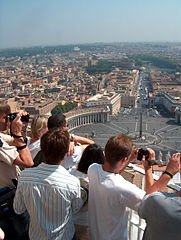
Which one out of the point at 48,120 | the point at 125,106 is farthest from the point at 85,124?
the point at 48,120

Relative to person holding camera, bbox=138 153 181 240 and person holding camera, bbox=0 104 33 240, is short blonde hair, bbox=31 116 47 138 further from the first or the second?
person holding camera, bbox=138 153 181 240

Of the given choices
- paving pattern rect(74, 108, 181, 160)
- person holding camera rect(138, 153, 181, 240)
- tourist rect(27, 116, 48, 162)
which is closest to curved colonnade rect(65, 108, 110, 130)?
paving pattern rect(74, 108, 181, 160)

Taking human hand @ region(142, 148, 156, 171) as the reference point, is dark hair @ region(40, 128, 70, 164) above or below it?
above

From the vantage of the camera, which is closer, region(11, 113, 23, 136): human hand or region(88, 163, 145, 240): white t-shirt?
region(88, 163, 145, 240): white t-shirt

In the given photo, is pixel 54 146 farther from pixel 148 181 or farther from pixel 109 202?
pixel 148 181

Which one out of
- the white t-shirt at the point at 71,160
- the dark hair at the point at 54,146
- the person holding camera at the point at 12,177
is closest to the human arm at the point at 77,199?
the dark hair at the point at 54,146

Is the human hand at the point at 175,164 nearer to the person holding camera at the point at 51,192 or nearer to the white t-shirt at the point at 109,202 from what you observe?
the white t-shirt at the point at 109,202
